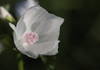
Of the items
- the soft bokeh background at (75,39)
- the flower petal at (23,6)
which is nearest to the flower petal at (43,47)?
the flower petal at (23,6)

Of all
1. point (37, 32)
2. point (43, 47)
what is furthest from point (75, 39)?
point (43, 47)

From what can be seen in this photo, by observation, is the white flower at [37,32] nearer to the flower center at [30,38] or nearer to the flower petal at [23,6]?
the flower center at [30,38]

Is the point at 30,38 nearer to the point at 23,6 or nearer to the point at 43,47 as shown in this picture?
the point at 43,47

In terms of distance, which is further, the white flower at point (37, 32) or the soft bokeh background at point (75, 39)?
the soft bokeh background at point (75, 39)

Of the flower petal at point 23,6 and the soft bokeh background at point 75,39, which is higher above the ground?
the flower petal at point 23,6

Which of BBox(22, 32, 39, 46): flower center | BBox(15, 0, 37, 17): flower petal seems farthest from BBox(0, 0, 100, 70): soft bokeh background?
BBox(22, 32, 39, 46): flower center

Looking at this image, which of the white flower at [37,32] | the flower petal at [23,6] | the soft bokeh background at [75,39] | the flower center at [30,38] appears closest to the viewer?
the white flower at [37,32]

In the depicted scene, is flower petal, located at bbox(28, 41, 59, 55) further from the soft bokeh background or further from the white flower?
the soft bokeh background

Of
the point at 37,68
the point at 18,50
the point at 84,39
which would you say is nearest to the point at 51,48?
the point at 18,50
